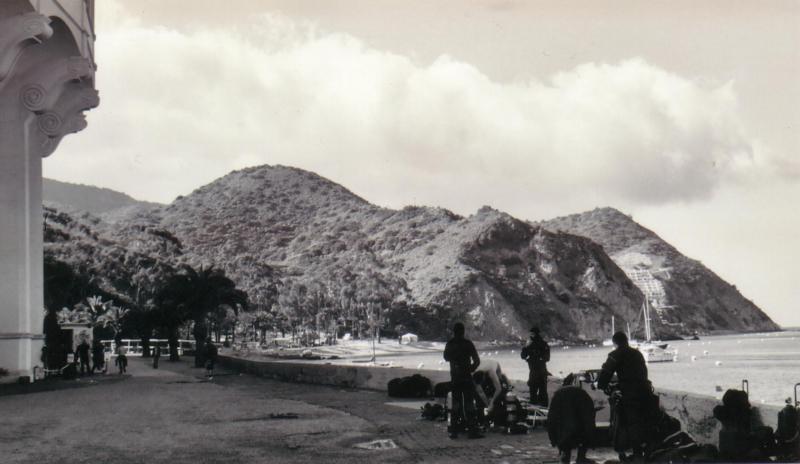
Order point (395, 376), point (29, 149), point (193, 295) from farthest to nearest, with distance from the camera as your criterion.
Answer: point (193, 295) < point (29, 149) < point (395, 376)

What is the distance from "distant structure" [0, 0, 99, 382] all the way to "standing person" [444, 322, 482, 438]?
17.9 meters

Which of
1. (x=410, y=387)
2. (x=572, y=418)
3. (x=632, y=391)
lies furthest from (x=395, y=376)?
(x=632, y=391)

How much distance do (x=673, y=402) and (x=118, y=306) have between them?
73.8 m

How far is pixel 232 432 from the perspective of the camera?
13312mm

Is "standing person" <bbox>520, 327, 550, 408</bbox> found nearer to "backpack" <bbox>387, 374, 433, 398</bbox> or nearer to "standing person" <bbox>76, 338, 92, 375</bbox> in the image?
"backpack" <bbox>387, 374, 433, 398</bbox>

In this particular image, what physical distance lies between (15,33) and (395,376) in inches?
543

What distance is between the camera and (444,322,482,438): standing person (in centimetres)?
1207

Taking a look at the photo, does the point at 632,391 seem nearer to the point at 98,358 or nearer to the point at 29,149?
the point at 29,149

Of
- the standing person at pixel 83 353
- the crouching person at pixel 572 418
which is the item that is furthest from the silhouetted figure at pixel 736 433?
the standing person at pixel 83 353

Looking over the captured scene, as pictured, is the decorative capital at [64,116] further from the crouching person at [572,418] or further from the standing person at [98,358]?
the crouching person at [572,418]

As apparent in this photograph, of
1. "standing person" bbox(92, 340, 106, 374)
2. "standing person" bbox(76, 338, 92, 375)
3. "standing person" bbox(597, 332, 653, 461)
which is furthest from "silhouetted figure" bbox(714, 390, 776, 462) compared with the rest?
"standing person" bbox(92, 340, 106, 374)

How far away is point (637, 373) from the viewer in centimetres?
922

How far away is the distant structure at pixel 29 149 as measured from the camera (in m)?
26.8

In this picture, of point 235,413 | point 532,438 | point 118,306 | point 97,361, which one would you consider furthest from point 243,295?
point 532,438
